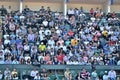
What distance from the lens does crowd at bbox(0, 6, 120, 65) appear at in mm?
32906

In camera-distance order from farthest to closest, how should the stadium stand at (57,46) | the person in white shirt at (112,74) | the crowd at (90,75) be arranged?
the person in white shirt at (112,74) < the stadium stand at (57,46) < the crowd at (90,75)

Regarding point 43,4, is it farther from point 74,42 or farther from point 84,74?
point 84,74

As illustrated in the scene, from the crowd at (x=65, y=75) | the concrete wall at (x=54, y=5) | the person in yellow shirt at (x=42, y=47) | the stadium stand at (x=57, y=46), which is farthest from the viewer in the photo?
the concrete wall at (x=54, y=5)

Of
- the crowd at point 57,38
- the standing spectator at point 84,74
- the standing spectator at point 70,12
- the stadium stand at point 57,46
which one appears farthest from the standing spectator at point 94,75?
the standing spectator at point 70,12

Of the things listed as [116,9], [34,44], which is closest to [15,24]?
[34,44]

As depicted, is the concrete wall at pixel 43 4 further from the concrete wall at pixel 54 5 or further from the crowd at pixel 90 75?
the crowd at pixel 90 75

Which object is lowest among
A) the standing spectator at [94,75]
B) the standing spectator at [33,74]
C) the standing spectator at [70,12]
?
the standing spectator at [94,75]

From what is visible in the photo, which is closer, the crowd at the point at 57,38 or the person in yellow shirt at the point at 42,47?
the crowd at the point at 57,38

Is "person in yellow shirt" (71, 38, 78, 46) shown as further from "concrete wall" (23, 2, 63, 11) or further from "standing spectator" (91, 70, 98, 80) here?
"concrete wall" (23, 2, 63, 11)

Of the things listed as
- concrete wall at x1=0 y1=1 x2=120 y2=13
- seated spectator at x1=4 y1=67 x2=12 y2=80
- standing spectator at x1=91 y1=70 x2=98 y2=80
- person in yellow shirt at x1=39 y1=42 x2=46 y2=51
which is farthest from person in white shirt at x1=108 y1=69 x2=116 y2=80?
concrete wall at x1=0 y1=1 x2=120 y2=13

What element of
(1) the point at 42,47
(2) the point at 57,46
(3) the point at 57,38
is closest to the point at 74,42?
(3) the point at 57,38

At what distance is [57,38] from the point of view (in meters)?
35.2

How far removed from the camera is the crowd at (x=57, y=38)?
32.9 metres

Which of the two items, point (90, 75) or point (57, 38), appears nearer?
point (90, 75)
